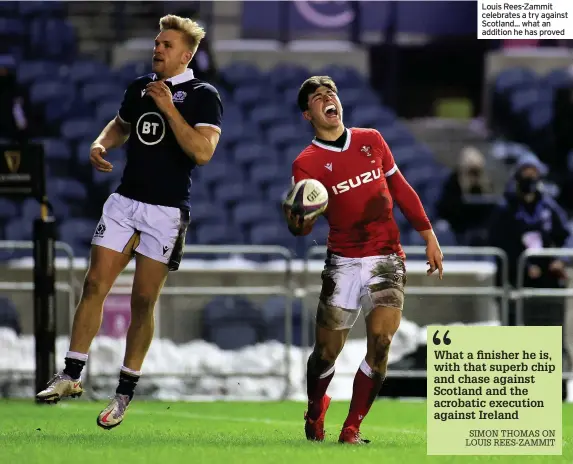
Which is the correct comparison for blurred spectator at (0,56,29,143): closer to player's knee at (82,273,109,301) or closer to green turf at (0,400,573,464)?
green turf at (0,400,573,464)

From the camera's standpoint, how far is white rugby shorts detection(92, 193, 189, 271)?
7020 mm

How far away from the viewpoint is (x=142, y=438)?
23.2 feet

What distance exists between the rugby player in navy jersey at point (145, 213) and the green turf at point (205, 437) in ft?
1.23

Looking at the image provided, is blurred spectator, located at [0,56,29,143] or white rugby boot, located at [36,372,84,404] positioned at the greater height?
blurred spectator, located at [0,56,29,143]

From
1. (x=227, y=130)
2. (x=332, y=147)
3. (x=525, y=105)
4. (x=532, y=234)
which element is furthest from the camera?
(x=525, y=105)

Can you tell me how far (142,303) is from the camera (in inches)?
277

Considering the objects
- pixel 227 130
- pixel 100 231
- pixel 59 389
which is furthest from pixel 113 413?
pixel 227 130

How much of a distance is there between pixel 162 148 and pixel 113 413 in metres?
1.31

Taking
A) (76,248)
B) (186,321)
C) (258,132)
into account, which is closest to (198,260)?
(186,321)

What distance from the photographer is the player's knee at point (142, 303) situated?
704cm

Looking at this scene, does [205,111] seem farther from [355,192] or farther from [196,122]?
[355,192]

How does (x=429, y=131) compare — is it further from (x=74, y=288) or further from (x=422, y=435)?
(x=422, y=435)

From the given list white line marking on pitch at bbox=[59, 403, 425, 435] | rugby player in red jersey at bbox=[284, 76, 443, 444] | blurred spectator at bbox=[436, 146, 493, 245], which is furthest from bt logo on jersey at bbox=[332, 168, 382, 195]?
blurred spectator at bbox=[436, 146, 493, 245]
